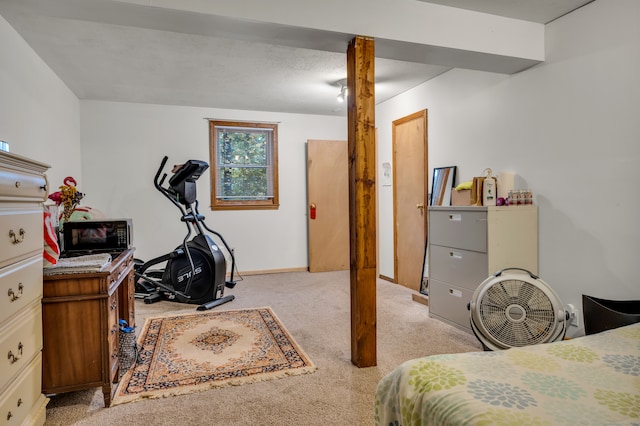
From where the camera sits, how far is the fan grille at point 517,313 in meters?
2.21

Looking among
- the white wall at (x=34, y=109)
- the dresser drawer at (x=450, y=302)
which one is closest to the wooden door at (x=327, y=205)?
the dresser drawer at (x=450, y=302)

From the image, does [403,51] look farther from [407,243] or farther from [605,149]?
[407,243]

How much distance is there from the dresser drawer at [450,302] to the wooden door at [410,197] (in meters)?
0.88

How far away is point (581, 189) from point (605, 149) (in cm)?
30

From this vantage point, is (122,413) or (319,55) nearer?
(122,413)

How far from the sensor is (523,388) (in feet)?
3.16

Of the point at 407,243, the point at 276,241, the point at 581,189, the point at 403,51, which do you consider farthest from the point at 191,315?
the point at 581,189

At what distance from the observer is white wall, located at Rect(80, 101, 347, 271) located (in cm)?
480

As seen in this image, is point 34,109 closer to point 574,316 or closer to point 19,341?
point 19,341

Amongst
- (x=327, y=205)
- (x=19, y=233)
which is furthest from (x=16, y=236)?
(x=327, y=205)

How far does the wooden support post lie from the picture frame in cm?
174

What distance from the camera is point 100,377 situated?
190 cm

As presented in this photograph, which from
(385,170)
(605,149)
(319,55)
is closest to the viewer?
(605,149)

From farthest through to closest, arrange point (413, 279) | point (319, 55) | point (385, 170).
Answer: point (385, 170) → point (413, 279) → point (319, 55)
